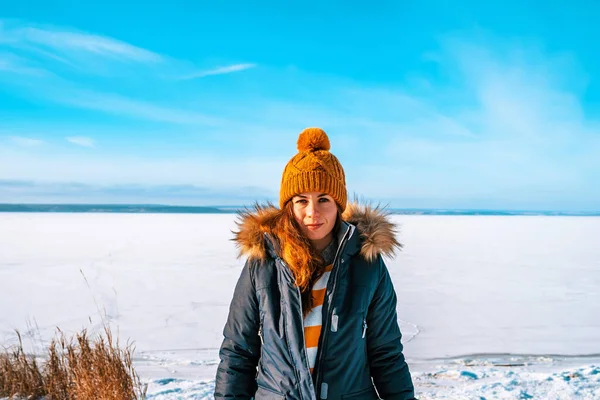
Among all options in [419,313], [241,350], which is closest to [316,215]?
[241,350]

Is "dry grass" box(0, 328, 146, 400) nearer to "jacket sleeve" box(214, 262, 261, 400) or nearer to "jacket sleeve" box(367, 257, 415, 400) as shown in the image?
"jacket sleeve" box(214, 262, 261, 400)

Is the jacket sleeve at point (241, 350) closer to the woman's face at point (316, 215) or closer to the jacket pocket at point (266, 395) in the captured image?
the jacket pocket at point (266, 395)

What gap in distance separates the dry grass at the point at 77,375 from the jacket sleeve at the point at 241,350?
1.74 meters

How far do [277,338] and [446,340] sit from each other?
4.47 meters

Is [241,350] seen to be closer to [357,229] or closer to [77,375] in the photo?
[357,229]

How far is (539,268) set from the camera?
11.1m

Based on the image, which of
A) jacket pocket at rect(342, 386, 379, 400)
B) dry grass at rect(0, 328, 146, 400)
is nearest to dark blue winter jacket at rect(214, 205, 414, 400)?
jacket pocket at rect(342, 386, 379, 400)

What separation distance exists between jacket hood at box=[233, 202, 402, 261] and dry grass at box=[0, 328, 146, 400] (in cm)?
182

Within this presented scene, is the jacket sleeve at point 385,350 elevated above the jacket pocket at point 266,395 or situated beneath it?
elevated above

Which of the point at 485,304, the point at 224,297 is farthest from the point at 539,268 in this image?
the point at 224,297

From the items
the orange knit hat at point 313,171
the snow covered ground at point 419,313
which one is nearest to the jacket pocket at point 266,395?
the orange knit hat at point 313,171

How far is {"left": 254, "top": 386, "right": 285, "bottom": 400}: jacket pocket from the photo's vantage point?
1587 millimetres

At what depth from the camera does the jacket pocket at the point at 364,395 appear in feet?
5.23

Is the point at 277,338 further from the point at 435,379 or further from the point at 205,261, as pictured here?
the point at 205,261
